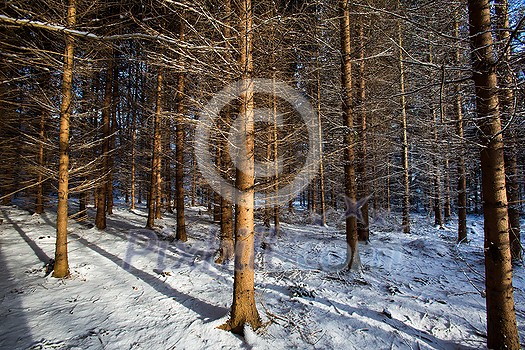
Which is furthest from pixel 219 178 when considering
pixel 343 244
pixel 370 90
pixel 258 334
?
pixel 370 90

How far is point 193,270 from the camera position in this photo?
22.2ft

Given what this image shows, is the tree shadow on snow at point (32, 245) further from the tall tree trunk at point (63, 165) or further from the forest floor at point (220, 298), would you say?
the tall tree trunk at point (63, 165)

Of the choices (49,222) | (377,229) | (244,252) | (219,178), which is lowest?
(377,229)

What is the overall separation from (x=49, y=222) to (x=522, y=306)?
16637mm

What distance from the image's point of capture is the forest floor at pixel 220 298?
Result: 3.77 meters

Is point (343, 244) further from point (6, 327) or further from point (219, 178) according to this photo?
point (6, 327)

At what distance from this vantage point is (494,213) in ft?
10.9

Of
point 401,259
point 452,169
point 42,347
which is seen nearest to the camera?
point 42,347

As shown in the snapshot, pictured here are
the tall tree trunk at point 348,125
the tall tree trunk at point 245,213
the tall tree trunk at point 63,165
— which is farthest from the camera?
the tall tree trunk at point 348,125

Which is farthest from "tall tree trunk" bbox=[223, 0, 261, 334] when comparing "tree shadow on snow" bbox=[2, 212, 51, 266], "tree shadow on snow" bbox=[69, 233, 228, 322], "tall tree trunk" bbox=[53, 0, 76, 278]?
"tree shadow on snow" bbox=[2, 212, 51, 266]

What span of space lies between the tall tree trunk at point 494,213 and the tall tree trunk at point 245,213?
10.6ft

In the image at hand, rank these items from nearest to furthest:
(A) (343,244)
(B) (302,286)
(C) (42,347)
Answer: (C) (42,347)
(B) (302,286)
(A) (343,244)

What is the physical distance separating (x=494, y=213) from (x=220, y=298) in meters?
4.93

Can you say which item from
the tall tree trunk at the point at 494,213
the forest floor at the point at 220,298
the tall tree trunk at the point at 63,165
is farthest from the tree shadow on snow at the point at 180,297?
the tall tree trunk at the point at 494,213
